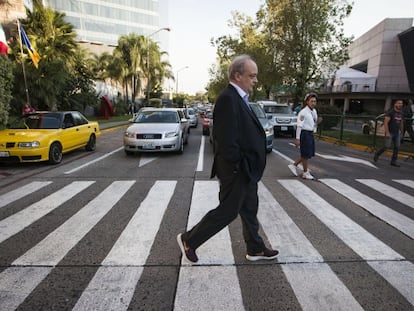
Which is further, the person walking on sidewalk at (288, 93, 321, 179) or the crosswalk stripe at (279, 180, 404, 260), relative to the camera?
the person walking on sidewalk at (288, 93, 321, 179)

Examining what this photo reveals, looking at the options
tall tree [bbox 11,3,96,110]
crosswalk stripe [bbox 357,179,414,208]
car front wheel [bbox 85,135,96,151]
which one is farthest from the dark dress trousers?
tall tree [bbox 11,3,96,110]

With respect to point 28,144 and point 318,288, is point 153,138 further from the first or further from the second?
point 318,288

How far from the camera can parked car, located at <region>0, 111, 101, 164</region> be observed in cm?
747

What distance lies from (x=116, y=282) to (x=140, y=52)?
130ft

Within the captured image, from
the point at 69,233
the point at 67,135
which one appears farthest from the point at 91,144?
the point at 69,233

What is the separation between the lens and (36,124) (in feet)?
28.1

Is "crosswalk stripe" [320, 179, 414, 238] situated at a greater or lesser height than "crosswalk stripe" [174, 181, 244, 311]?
greater

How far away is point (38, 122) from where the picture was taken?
8.63m

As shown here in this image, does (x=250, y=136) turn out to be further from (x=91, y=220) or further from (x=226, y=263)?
(x=91, y=220)

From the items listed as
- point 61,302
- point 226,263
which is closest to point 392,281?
point 226,263

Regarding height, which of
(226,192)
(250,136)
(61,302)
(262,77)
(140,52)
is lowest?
(61,302)

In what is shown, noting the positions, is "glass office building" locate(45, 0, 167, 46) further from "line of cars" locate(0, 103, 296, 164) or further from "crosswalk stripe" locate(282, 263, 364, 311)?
"crosswalk stripe" locate(282, 263, 364, 311)

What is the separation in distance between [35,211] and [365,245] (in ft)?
16.0

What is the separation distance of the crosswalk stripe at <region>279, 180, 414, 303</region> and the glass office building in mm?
68402
